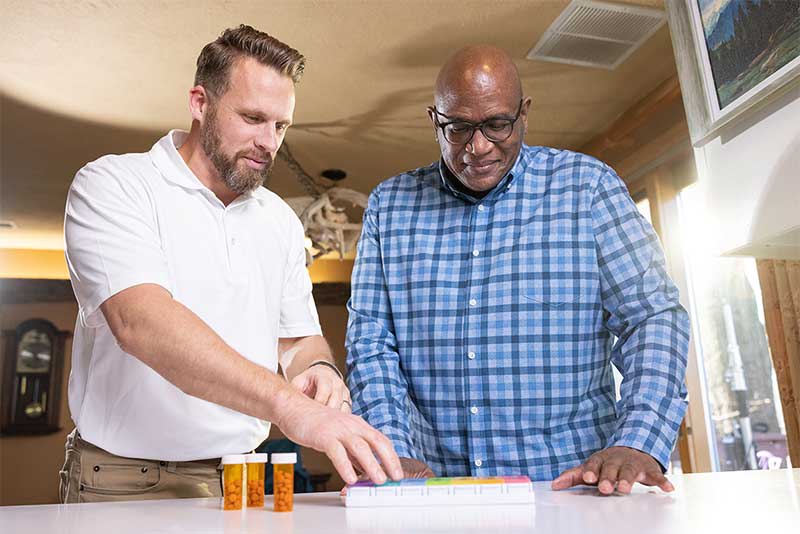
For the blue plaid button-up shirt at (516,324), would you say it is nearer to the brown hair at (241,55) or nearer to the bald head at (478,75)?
the bald head at (478,75)

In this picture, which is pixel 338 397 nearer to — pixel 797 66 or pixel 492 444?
pixel 492 444

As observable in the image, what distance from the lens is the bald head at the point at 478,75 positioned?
55.7 inches

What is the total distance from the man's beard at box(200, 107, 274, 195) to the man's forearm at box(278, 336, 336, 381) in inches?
14.3

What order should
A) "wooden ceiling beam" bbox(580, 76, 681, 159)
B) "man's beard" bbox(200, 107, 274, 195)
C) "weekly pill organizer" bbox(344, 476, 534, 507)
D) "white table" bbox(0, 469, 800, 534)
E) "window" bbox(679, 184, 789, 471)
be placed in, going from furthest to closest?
"wooden ceiling beam" bbox(580, 76, 681, 159)
"window" bbox(679, 184, 789, 471)
"man's beard" bbox(200, 107, 274, 195)
"weekly pill organizer" bbox(344, 476, 534, 507)
"white table" bbox(0, 469, 800, 534)

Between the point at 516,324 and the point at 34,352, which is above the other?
the point at 34,352

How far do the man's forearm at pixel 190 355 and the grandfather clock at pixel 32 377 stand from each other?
6.39m

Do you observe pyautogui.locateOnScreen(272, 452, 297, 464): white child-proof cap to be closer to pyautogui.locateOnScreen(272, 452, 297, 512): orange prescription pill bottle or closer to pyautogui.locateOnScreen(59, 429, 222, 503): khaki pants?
pyautogui.locateOnScreen(272, 452, 297, 512): orange prescription pill bottle

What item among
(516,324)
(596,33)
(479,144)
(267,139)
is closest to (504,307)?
(516,324)

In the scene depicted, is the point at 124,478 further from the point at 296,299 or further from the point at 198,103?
the point at 198,103

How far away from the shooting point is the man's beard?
5.12 ft

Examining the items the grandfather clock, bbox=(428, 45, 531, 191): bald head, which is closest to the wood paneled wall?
bbox=(428, 45, 531, 191): bald head

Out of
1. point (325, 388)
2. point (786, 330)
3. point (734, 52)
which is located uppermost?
point (734, 52)

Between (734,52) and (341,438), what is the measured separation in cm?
166

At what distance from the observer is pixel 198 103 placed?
1646mm
